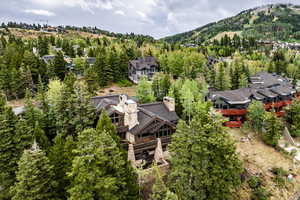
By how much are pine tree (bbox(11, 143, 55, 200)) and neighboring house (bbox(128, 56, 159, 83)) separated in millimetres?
48489

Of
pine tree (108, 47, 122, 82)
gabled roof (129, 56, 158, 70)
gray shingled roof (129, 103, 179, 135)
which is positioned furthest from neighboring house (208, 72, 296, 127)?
pine tree (108, 47, 122, 82)

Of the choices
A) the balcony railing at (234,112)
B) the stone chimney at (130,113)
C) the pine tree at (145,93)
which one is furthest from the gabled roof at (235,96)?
the stone chimney at (130,113)

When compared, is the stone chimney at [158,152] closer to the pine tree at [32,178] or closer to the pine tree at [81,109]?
the pine tree at [81,109]

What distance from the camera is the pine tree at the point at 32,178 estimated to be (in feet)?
52.7

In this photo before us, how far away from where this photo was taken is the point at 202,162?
68.9ft

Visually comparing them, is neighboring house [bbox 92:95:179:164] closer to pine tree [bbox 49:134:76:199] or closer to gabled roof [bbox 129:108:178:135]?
gabled roof [bbox 129:108:178:135]

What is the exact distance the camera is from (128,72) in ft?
227

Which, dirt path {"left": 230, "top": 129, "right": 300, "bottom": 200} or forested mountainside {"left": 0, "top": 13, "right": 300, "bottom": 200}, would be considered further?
dirt path {"left": 230, "top": 129, "right": 300, "bottom": 200}

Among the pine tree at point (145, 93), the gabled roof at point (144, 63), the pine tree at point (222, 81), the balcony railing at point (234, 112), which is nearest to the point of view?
the pine tree at point (145, 93)

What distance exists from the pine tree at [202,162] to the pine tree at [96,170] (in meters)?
6.14

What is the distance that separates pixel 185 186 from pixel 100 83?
44000 millimetres

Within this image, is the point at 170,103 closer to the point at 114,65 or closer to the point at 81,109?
the point at 81,109

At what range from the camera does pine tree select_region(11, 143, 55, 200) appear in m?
16.1

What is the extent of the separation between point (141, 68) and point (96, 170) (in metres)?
50.8
